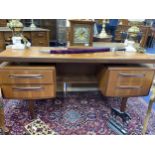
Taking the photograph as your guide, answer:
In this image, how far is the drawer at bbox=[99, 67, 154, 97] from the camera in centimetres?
121

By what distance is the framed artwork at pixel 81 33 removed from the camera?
1704 mm

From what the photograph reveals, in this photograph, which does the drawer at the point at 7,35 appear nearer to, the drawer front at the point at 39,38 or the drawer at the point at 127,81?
the drawer front at the point at 39,38

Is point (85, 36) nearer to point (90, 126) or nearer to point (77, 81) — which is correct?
point (77, 81)

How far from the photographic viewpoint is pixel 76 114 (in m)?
1.60

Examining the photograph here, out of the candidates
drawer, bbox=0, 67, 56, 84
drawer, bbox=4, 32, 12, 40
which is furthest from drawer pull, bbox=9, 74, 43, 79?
drawer, bbox=4, 32, 12, 40

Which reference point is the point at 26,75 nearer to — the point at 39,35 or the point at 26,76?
the point at 26,76

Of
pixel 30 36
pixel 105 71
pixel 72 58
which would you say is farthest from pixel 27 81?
pixel 30 36

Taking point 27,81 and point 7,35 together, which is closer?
point 27,81

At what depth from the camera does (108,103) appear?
180 centimetres

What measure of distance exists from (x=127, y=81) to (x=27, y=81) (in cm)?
72

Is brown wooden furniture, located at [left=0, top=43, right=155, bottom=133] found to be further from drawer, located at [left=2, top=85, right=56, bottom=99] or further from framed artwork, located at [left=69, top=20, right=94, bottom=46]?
framed artwork, located at [left=69, top=20, right=94, bottom=46]

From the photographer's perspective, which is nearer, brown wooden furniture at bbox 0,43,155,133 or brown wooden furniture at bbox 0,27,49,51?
brown wooden furniture at bbox 0,43,155,133
